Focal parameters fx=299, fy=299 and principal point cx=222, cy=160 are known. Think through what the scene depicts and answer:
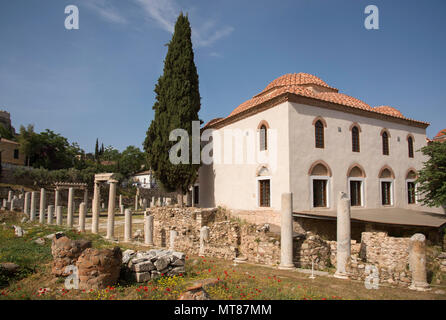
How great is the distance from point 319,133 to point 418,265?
27.5 ft

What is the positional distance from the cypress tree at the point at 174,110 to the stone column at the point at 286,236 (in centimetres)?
908

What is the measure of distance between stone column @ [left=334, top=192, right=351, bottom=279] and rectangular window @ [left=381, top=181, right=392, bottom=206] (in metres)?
9.40

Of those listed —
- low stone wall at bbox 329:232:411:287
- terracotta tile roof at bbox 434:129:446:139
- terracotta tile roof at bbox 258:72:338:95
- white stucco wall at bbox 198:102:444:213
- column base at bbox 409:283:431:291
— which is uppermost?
terracotta tile roof at bbox 258:72:338:95

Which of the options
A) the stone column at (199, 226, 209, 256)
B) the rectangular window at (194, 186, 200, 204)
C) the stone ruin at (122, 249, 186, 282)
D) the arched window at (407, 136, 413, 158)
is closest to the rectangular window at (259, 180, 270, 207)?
the stone column at (199, 226, 209, 256)

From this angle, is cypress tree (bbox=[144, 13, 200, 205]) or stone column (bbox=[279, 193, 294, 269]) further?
cypress tree (bbox=[144, 13, 200, 205])

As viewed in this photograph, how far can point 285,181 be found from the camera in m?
14.0

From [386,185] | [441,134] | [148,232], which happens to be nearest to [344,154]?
[386,185]

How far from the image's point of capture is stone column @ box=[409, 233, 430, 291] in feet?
26.2

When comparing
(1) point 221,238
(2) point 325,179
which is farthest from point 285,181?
Answer: (1) point 221,238

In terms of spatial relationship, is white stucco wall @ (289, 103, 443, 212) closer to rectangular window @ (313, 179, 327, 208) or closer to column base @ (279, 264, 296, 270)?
rectangular window @ (313, 179, 327, 208)
